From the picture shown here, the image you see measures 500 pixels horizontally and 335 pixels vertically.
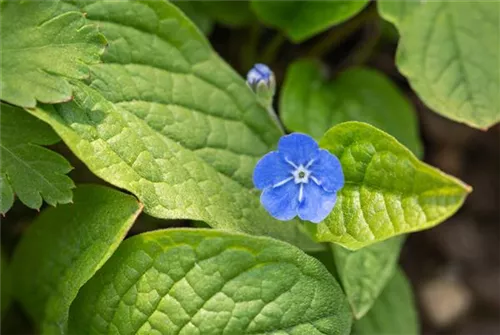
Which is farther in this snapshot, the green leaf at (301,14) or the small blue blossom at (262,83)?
the green leaf at (301,14)

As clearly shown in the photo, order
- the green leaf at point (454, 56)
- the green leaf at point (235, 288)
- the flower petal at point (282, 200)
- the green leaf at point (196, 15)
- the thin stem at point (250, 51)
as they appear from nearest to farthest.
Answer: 1. the green leaf at point (235, 288)
2. the flower petal at point (282, 200)
3. the green leaf at point (454, 56)
4. the green leaf at point (196, 15)
5. the thin stem at point (250, 51)

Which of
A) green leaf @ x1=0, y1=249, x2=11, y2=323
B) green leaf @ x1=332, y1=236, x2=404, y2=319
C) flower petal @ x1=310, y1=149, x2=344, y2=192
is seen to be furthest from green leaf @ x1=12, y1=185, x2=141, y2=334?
green leaf @ x1=332, y1=236, x2=404, y2=319

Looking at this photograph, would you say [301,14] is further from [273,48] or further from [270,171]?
[270,171]

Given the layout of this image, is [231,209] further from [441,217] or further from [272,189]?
[441,217]

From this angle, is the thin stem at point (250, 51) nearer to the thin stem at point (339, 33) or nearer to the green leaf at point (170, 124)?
the thin stem at point (339, 33)

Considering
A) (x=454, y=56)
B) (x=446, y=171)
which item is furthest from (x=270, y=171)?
(x=446, y=171)

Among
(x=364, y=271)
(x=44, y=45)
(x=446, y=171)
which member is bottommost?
(x=446, y=171)

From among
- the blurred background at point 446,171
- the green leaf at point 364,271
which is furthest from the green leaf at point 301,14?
the green leaf at point 364,271
